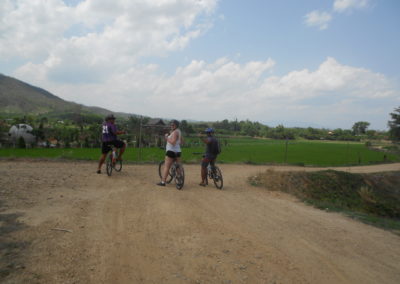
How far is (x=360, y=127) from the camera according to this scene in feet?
252

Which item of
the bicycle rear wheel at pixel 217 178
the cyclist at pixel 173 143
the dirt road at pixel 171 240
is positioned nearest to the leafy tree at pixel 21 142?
the dirt road at pixel 171 240

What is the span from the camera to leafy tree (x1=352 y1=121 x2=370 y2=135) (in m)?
75.4

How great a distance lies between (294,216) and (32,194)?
5.85m

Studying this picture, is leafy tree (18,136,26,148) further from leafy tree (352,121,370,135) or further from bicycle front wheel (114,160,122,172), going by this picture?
leafy tree (352,121,370,135)

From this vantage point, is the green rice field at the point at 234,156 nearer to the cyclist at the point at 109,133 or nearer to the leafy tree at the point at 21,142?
the leafy tree at the point at 21,142

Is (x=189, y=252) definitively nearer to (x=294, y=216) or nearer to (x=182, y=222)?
(x=182, y=222)

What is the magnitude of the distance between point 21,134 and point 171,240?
20.7 m

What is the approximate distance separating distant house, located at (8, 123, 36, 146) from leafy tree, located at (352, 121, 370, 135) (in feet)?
255

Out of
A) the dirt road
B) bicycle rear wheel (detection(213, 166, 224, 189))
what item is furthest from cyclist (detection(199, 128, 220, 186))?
the dirt road

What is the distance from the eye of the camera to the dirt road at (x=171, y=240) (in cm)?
313

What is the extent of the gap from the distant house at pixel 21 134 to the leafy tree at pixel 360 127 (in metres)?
77.9

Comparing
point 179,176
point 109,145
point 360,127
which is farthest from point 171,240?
point 360,127

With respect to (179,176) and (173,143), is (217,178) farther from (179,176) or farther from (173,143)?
(173,143)

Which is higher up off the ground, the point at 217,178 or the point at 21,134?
the point at 21,134
